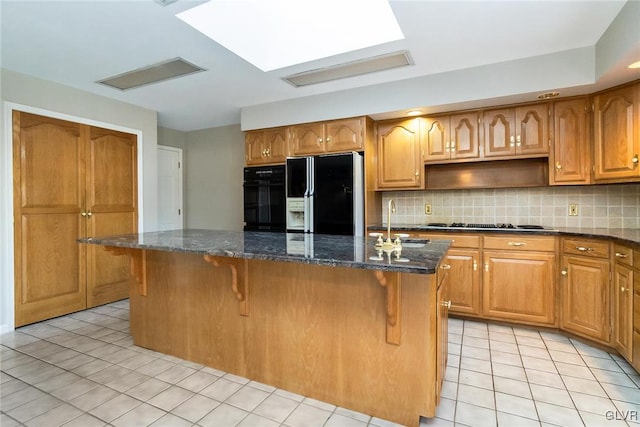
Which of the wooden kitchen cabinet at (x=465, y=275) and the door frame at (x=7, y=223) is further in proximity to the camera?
the wooden kitchen cabinet at (x=465, y=275)

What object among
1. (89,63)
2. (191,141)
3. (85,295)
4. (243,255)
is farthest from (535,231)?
(191,141)

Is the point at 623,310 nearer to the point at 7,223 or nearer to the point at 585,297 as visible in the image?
the point at 585,297

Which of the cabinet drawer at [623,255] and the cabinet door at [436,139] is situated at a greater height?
the cabinet door at [436,139]

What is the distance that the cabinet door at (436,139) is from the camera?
3320mm

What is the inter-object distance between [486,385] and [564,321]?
4.25ft

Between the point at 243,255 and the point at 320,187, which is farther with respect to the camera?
the point at 320,187

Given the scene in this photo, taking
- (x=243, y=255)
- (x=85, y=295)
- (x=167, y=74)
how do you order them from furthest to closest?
1. (x=85, y=295)
2. (x=167, y=74)
3. (x=243, y=255)

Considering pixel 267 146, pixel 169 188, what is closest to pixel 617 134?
pixel 267 146

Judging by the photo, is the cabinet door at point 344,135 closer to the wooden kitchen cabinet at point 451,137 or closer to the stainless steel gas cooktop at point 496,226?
the wooden kitchen cabinet at point 451,137

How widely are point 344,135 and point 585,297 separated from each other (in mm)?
2581

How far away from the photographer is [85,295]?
3.51m

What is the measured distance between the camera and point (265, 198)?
3902mm

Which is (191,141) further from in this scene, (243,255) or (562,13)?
(562,13)

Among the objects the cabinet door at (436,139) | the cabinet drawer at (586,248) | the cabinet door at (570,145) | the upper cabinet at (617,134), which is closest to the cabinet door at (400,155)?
the cabinet door at (436,139)
